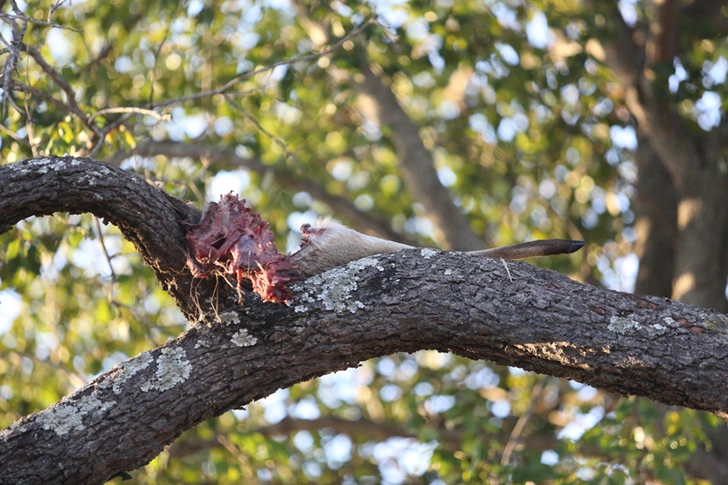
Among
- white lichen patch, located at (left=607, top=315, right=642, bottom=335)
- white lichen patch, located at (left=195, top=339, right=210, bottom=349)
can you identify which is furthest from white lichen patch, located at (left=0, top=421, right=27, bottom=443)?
white lichen patch, located at (left=607, top=315, right=642, bottom=335)

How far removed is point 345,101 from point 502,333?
155 inches

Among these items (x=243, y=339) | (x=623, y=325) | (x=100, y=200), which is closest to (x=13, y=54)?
(x=100, y=200)

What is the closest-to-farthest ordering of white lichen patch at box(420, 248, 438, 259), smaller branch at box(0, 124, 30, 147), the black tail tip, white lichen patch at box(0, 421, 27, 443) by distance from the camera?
white lichen patch at box(0, 421, 27, 443) < white lichen patch at box(420, 248, 438, 259) < the black tail tip < smaller branch at box(0, 124, 30, 147)

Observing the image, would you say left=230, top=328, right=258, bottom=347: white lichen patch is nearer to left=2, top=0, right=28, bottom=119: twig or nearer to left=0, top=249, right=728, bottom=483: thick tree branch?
left=0, top=249, right=728, bottom=483: thick tree branch

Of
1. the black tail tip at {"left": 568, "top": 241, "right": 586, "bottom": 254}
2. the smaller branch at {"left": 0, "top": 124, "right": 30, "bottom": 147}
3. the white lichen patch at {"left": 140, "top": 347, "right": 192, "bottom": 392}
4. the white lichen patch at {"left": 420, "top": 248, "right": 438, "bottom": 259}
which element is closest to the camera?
the white lichen patch at {"left": 140, "top": 347, "right": 192, "bottom": 392}

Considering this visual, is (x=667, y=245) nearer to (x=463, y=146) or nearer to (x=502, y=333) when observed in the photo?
(x=463, y=146)

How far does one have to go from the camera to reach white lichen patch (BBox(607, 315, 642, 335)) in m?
2.34

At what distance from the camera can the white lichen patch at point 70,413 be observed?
2225mm

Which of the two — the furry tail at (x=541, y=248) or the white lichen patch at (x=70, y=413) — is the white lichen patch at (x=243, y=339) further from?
the furry tail at (x=541, y=248)

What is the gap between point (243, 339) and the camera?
2373mm

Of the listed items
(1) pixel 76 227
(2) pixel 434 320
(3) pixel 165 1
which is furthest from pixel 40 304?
(2) pixel 434 320

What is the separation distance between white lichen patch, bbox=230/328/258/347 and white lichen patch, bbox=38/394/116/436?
36 centimetres

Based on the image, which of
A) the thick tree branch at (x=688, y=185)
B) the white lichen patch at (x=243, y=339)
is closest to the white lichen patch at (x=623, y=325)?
the white lichen patch at (x=243, y=339)

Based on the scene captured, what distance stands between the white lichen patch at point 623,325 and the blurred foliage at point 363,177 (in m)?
1.74
